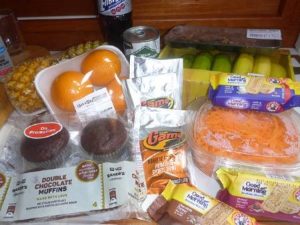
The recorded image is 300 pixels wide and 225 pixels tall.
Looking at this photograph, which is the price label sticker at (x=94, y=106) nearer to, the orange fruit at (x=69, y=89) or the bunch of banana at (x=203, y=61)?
the orange fruit at (x=69, y=89)

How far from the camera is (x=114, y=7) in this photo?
697 mm

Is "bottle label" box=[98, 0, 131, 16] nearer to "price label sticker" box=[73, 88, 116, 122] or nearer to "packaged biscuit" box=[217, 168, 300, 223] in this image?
"price label sticker" box=[73, 88, 116, 122]

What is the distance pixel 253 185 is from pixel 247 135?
0.10 metres

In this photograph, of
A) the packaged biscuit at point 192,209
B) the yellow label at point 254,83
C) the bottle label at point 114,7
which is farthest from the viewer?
the bottle label at point 114,7

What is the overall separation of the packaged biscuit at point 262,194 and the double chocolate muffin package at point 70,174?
159 millimetres

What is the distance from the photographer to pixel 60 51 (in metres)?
0.93

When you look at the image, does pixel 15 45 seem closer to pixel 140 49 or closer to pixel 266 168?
pixel 140 49

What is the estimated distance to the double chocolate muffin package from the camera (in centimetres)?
49

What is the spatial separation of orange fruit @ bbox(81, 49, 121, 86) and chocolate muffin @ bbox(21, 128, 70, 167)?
167 millimetres

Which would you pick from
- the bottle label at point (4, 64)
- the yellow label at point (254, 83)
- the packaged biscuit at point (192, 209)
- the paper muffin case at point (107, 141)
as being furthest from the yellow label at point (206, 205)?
the bottle label at point (4, 64)

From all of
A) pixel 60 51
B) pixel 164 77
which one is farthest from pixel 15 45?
pixel 164 77

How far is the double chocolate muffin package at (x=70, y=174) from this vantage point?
1.60ft

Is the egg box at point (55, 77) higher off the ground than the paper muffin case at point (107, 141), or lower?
higher

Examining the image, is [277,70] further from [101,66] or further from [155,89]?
[101,66]
